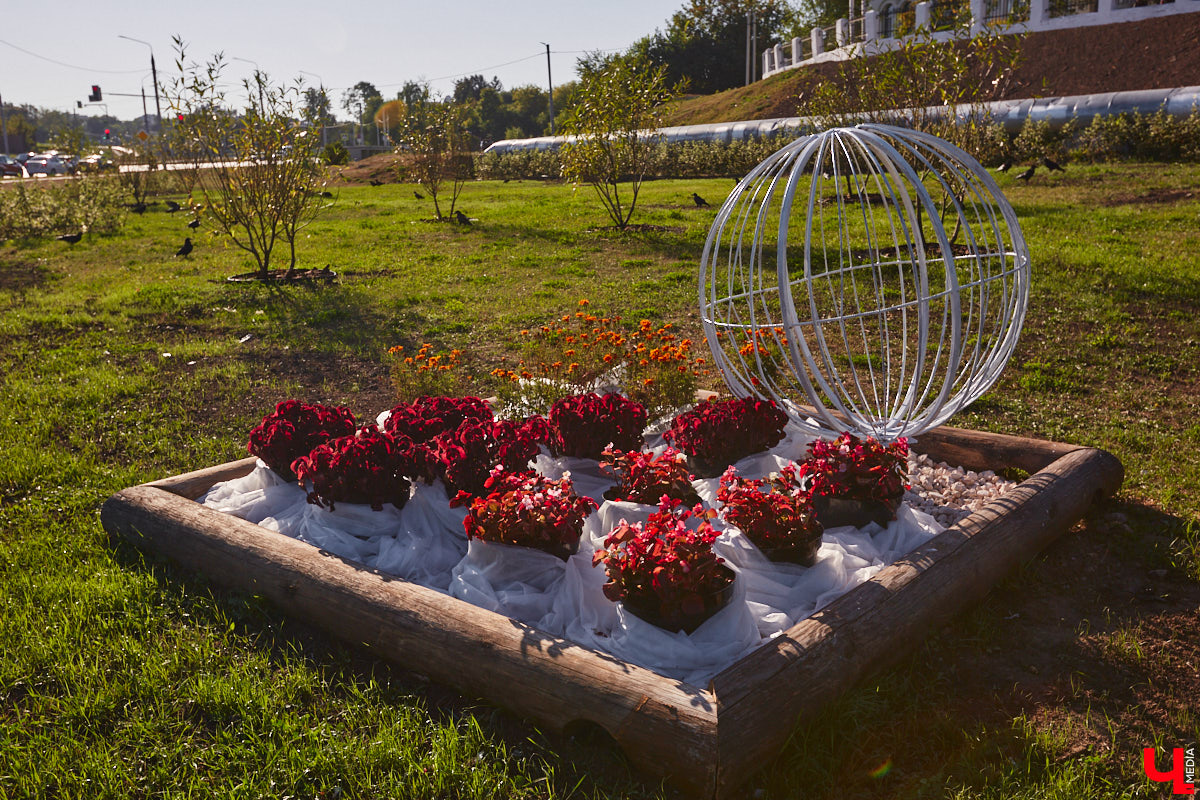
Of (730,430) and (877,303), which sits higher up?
(877,303)

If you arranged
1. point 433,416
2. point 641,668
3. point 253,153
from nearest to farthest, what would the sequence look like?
point 641,668, point 433,416, point 253,153

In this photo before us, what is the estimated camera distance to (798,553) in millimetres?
3748

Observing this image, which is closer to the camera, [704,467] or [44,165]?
[704,467]

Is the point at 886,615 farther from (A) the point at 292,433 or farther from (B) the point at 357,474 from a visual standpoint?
(A) the point at 292,433

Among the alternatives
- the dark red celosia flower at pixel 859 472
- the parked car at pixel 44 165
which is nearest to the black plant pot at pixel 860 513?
the dark red celosia flower at pixel 859 472

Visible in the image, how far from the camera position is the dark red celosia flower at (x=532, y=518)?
3.68 metres

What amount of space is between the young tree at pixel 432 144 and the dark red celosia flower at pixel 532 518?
1697 cm

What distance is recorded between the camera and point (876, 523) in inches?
162

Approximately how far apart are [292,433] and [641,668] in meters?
2.85

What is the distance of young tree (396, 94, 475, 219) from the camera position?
19984 millimetres

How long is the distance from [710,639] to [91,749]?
7.65ft

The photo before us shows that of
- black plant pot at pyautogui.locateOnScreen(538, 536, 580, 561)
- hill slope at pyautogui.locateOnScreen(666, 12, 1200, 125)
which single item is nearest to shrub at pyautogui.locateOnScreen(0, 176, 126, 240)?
hill slope at pyautogui.locateOnScreen(666, 12, 1200, 125)

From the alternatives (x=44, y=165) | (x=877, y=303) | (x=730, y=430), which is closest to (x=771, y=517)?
(x=730, y=430)

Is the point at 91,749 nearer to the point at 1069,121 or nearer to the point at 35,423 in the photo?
the point at 35,423
